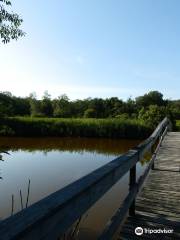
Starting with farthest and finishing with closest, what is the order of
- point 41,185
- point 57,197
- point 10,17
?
point 41,185
point 10,17
point 57,197

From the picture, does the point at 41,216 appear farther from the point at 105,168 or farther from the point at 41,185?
the point at 41,185

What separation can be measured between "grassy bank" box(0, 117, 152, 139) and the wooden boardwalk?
2369cm

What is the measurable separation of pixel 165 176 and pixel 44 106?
2179 inches

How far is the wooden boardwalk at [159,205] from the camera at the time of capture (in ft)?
11.0

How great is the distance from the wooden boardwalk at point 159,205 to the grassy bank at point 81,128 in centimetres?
2369

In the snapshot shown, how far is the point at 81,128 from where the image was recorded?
32.1 m

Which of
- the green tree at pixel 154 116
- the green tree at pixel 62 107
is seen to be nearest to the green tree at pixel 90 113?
the green tree at pixel 62 107

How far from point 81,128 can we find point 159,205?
27934mm

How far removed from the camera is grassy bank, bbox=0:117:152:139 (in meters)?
30.9

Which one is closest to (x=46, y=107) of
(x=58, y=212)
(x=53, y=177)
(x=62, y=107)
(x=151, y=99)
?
(x=62, y=107)

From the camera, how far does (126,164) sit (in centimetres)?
290

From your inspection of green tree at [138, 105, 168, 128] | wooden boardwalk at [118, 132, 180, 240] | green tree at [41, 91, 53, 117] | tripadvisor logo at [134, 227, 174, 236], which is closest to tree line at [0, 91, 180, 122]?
green tree at [41, 91, 53, 117]

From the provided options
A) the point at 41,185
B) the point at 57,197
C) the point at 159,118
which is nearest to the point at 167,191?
the point at 57,197

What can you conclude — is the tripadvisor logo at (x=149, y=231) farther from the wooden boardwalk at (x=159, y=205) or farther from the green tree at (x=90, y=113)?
the green tree at (x=90, y=113)
